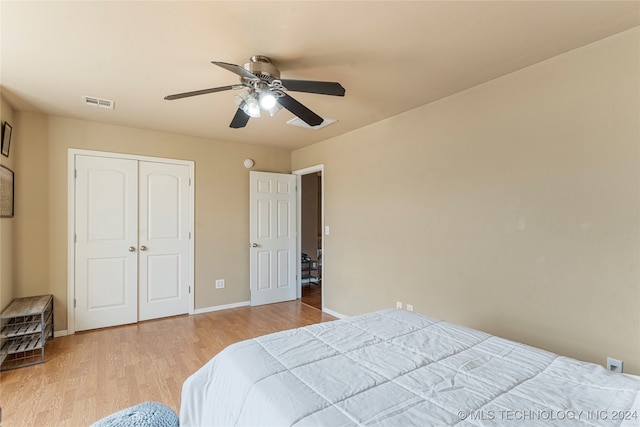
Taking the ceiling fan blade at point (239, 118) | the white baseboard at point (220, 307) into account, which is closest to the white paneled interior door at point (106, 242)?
the white baseboard at point (220, 307)

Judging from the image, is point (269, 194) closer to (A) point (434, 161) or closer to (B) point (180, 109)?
(B) point (180, 109)

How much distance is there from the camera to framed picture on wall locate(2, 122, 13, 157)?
2.80 meters

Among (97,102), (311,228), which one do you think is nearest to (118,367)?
(97,102)

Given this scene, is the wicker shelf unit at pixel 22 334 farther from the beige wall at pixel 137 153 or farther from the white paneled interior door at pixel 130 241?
the white paneled interior door at pixel 130 241

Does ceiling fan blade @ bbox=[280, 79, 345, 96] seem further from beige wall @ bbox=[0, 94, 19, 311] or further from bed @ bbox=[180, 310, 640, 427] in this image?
beige wall @ bbox=[0, 94, 19, 311]

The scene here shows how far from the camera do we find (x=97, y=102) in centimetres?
294

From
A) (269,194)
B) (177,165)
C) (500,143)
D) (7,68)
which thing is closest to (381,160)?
(500,143)

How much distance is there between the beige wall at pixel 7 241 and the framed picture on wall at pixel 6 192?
0.19 ft

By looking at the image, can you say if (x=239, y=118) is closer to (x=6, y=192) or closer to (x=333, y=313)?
(x=6, y=192)

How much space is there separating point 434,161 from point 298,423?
8.39 feet

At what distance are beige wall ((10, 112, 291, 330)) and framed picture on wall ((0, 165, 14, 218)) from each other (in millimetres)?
226

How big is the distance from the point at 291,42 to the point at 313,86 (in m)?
0.30

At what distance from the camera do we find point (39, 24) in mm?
1775

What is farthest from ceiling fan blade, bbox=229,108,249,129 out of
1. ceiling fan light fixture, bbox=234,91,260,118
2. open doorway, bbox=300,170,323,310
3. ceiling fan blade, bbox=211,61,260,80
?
open doorway, bbox=300,170,323,310
